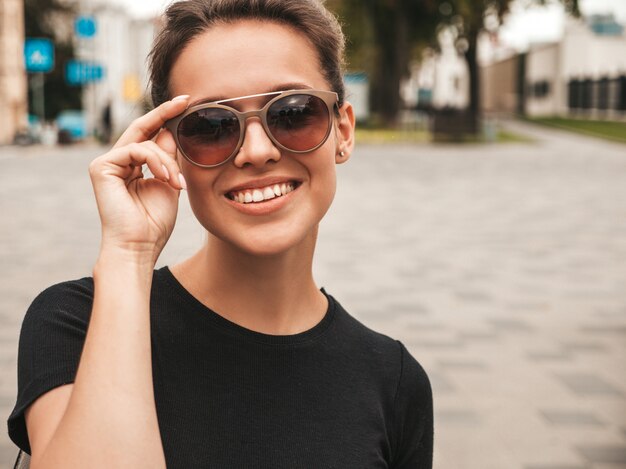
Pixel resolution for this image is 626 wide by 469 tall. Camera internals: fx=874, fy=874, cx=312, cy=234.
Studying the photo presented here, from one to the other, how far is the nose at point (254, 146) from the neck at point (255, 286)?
0.22 m

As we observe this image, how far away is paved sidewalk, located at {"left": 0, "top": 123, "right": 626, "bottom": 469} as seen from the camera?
448 cm

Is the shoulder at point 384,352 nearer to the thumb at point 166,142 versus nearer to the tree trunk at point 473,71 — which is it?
the thumb at point 166,142

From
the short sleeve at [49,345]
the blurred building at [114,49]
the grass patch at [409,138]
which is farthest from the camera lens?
the blurred building at [114,49]

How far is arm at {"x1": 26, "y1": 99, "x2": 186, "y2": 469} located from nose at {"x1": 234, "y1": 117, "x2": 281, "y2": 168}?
13cm

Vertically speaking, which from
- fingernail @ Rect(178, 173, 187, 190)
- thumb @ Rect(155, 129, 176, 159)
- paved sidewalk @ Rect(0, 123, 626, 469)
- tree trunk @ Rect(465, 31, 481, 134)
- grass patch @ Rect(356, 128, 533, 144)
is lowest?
paved sidewalk @ Rect(0, 123, 626, 469)

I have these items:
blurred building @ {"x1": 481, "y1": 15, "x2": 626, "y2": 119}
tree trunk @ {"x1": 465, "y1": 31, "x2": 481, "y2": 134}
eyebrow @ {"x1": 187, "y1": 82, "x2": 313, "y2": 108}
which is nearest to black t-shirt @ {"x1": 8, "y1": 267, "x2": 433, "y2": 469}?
eyebrow @ {"x1": 187, "y1": 82, "x2": 313, "y2": 108}

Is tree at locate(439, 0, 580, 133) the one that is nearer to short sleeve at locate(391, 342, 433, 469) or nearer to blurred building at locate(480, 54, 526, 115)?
short sleeve at locate(391, 342, 433, 469)

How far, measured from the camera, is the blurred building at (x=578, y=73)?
2552 inches

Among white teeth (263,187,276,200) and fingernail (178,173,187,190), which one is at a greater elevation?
fingernail (178,173,187,190)

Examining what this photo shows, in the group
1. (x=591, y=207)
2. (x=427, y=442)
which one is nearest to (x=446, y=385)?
(x=427, y=442)

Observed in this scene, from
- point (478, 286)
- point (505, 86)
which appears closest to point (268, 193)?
point (478, 286)

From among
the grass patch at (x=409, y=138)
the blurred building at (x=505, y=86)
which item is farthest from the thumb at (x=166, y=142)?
the blurred building at (x=505, y=86)

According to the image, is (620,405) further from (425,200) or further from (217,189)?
(425,200)

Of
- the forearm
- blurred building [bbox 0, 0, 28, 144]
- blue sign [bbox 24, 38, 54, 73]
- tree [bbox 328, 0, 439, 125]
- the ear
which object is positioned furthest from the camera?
tree [bbox 328, 0, 439, 125]
